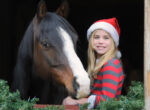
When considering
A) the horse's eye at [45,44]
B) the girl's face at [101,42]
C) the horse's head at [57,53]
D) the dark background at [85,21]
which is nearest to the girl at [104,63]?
the girl's face at [101,42]

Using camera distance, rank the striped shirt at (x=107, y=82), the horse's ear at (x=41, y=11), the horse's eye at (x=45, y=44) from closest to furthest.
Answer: the striped shirt at (x=107, y=82), the horse's eye at (x=45, y=44), the horse's ear at (x=41, y=11)

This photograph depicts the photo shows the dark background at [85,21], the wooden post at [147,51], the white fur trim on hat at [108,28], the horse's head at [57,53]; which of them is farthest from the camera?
the dark background at [85,21]

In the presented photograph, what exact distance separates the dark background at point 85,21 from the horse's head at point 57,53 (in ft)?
7.08

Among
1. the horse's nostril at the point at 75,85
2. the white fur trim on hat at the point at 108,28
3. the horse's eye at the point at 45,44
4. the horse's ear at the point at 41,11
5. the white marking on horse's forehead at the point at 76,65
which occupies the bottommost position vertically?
the horse's nostril at the point at 75,85

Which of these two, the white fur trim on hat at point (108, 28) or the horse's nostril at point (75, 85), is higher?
the white fur trim on hat at point (108, 28)

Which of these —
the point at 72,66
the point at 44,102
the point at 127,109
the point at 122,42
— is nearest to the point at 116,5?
the point at 122,42

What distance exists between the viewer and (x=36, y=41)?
2.44 meters

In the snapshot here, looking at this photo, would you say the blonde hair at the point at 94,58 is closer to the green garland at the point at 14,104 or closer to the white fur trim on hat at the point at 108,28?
the white fur trim on hat at the point at 108,28

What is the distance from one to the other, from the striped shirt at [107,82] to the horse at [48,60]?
0.47 feet

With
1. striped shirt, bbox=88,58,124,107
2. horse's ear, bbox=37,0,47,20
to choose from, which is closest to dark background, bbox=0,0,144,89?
horse's ear, bbox=37,0,47,20

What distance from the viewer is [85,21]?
19.8 ft

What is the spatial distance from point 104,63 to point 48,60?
0.52 meters

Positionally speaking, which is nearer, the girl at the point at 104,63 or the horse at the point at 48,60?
the girl at the point at 104,63

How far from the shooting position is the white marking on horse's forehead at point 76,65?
6.11 feet
